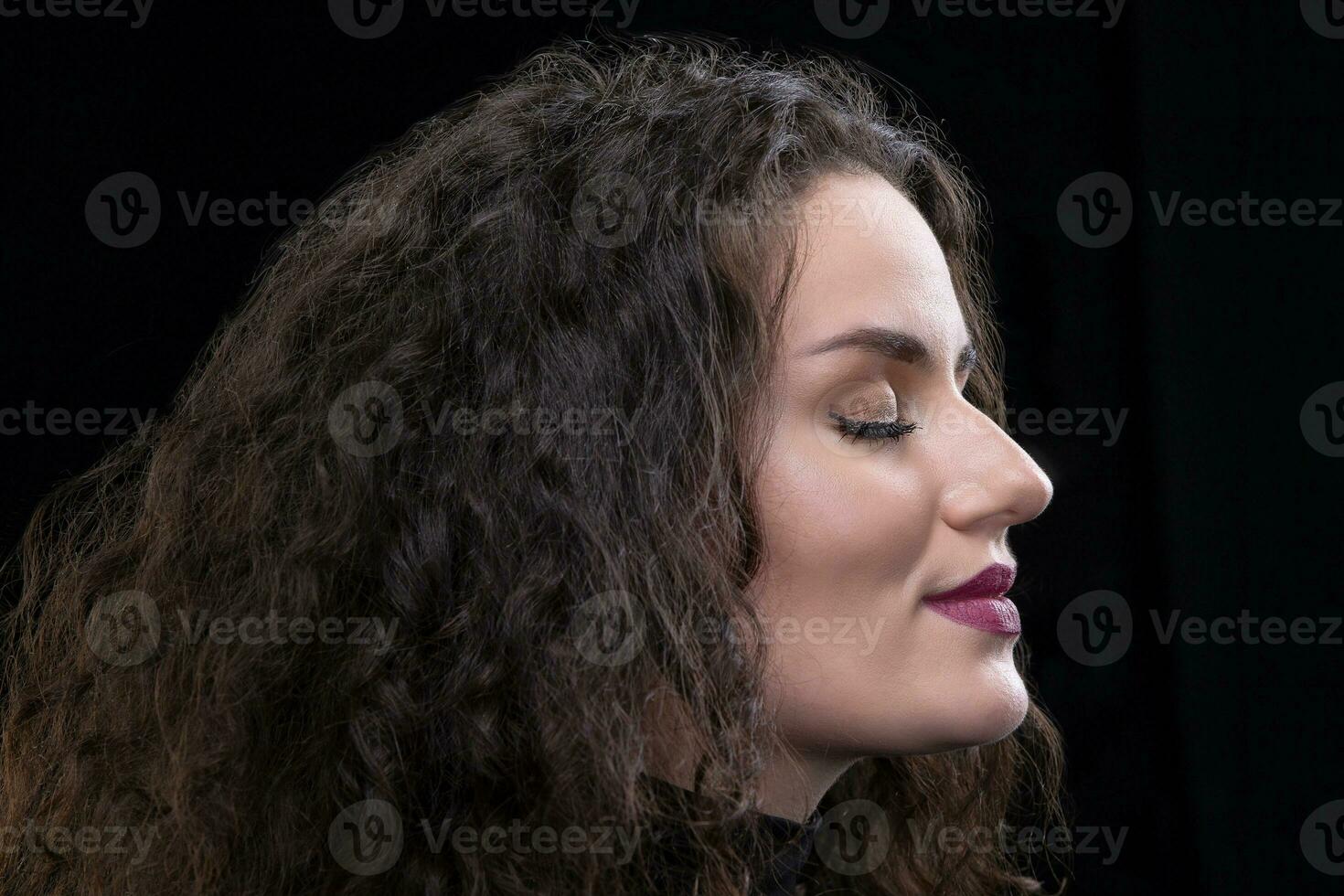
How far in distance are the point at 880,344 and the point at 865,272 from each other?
0.09m

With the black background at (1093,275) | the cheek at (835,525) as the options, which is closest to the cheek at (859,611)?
the cheek at (835,525)

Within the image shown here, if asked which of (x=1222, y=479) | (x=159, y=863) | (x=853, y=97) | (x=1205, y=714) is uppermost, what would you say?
(x=853, y=97)

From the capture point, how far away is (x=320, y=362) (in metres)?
1.71

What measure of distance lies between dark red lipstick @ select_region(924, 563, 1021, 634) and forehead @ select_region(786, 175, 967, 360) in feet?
0.84

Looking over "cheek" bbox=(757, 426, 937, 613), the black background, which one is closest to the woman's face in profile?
"cheek" bbox=(757, 426, 937, 613)

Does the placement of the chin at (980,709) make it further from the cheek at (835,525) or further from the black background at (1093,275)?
the black background at (1093,275)

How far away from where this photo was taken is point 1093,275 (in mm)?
2553

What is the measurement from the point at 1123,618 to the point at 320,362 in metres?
1.51

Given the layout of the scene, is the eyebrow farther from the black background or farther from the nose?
the black background

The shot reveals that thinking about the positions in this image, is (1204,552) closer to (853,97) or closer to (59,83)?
(853,97)

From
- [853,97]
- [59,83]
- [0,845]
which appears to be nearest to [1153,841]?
[853,97]

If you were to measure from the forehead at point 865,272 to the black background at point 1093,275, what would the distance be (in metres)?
0.88

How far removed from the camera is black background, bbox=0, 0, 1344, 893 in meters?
2.34

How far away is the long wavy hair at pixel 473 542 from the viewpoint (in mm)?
1524
